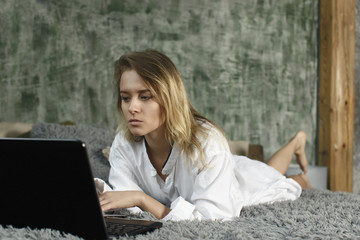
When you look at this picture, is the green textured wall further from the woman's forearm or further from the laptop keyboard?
the laptop keyboard

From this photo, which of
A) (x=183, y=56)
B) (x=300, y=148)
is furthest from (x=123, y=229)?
(x=183, y=56)

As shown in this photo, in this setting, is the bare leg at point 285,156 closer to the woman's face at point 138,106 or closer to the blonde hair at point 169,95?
the blonde hair at point 169,95

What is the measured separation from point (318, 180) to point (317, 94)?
760 millimetres

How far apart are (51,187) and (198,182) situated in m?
0.60

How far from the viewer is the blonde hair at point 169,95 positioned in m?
1.39

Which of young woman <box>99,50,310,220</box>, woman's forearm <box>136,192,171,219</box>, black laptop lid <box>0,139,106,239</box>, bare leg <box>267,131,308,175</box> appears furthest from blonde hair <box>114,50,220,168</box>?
bare leg <box>267,131,308,175</box>

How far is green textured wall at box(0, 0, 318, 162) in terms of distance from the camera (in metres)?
2.36

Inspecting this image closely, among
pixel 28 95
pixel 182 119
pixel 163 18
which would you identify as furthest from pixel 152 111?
pixel 163 18

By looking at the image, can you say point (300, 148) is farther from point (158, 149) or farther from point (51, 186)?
point (51, 186)

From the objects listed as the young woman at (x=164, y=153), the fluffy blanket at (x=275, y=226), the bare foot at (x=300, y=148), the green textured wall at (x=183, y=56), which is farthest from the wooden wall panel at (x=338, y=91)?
the young woman at (x=164, y=153)

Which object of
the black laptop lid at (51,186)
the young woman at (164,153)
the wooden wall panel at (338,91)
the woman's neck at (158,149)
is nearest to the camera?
the black laptop lid at (51,186)

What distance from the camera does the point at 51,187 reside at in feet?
2.90

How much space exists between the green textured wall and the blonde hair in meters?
1.05

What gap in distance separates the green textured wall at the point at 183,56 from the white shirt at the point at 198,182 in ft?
3.00
